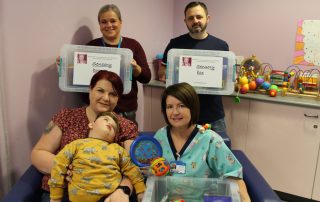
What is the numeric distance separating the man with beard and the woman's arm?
1021 mm

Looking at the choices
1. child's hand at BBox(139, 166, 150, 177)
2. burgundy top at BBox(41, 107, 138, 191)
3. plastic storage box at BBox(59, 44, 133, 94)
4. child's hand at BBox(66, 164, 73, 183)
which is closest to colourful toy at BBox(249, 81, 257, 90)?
plastic storage box at BBox(59, 44, 133, 94)

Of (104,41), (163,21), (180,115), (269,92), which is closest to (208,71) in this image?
(180,115)

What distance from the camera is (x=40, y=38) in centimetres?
189

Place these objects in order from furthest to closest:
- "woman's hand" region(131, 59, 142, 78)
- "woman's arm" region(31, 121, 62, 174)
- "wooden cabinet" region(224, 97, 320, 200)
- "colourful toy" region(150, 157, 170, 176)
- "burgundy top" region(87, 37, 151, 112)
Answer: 1. "wooden cabinet" region(224, 97, 320, 200)
2. "burgundy top" region(87, 37, 151, 112)
3. "woman's hand" region(131, 59, 142, 78)
4. "woman's arm" region(31, 121, 62, 174)
5. "colourful toy" region(150, 157, 170, 176)

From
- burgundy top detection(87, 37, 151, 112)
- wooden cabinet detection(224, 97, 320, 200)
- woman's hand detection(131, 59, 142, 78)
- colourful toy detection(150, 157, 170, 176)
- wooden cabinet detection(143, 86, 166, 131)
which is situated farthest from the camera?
wooden cabinet detection(143, 86, 166, 131)

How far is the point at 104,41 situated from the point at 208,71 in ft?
2.41

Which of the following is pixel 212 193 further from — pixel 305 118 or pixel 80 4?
pixel 80 4

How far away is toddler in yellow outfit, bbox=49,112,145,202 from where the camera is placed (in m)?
1.35

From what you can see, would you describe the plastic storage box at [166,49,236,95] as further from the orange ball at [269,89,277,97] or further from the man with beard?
the orange ball at [269,89,277,97]

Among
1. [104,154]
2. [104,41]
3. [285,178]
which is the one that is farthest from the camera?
[285,178]

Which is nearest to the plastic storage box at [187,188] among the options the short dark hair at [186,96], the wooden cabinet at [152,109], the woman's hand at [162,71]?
the short dark hair at [186,96]

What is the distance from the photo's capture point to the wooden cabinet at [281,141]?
2387 millimetres

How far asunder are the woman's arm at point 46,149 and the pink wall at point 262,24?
203 cm

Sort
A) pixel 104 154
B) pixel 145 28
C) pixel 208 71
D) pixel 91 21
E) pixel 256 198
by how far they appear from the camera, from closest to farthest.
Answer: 1. pixel 104 154
2. pixel 256 198
3. pixel 208 71
4. pixel 91 21
5. pixel 145 28
